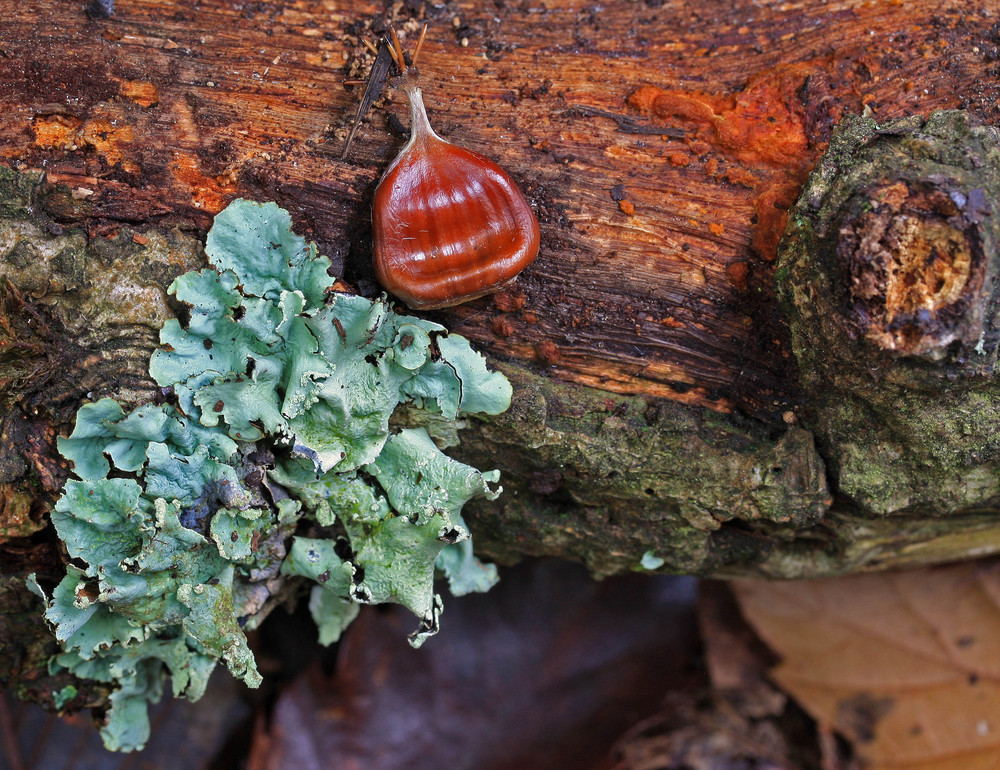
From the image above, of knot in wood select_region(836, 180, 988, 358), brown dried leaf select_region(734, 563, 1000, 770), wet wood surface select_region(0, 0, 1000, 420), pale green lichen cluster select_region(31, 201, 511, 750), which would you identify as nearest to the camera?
knot in wood select_region(836, 180, 988, 358)

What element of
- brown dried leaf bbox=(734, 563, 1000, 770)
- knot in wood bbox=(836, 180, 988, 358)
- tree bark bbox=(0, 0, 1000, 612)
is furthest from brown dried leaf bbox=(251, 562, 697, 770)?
knot in wood bbox=(836, 180, 988, 358)

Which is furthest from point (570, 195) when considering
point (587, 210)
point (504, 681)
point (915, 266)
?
point (504, 681)

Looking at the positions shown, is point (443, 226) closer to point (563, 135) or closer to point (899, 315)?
point (563, 135)

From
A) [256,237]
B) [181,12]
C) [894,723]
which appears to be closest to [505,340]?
[256,237]

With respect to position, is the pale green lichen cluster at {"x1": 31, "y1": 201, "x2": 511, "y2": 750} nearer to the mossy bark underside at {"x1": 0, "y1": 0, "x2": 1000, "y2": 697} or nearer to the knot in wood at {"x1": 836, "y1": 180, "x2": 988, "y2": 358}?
the mossy bark underside at {"x1": 0, "y1": 0, "x2": 1000, "y2": 697}

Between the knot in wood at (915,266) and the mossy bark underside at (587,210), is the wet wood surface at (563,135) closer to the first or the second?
the mossy bark underside at (587,210)

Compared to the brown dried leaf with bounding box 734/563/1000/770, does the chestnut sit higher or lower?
higher

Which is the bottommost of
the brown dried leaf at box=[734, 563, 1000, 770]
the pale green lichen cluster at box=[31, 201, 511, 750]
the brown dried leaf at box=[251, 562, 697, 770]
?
the brown dried leaf at box=[251, 562, 697, 770]
